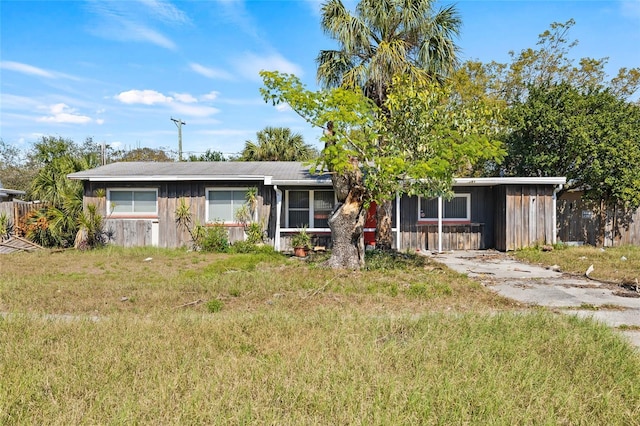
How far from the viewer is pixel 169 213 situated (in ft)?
47.6

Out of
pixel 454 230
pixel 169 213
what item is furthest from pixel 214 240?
Answer: pixel 454 230

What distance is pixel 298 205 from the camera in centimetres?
1504

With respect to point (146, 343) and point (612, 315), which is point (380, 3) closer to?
point (612, 315)

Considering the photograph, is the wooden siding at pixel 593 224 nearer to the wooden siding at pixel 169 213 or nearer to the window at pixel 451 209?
the window at pixel 451 209

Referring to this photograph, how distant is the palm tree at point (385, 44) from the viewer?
12.4m

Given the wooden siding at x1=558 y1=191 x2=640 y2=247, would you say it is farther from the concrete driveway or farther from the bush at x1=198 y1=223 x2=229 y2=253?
the bush at x1=198 y1=223 x2=229 y2=253

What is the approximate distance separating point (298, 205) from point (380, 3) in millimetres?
7303

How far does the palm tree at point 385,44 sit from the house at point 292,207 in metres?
3.65

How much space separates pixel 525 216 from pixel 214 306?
12268mm

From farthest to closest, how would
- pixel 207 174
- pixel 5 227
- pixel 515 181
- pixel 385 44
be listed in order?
pixel 5 227
pixel 207 174
pixel 515 181
pixel 385 44

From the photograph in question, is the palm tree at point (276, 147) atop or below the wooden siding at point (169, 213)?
atop

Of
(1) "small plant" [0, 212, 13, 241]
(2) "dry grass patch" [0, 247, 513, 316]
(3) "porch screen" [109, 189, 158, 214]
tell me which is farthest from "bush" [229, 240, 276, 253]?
(1) "small plant" [0, 212, 13, 241]

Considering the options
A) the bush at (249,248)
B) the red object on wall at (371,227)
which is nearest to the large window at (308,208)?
the red object on wall at (371,227)

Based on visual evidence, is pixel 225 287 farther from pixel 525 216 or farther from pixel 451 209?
pixel 525 216
